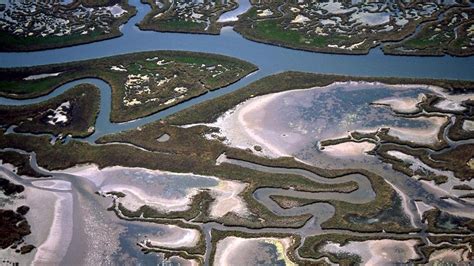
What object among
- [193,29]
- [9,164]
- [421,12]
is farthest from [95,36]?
[421,12]

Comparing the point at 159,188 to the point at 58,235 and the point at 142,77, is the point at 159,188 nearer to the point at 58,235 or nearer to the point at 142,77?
the point at 58,235

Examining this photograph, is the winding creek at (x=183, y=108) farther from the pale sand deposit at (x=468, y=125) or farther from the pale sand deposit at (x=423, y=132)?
the pale sand deposit at (x=468, y=125)

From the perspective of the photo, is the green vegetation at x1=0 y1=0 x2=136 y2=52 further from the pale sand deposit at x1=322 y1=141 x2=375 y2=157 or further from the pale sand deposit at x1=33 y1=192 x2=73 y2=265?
the pale sand deposit at x1=322 y1=141 x2=375 y2=157

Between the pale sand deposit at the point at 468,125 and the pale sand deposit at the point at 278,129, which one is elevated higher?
the pale sand deposit at the point at 468,125

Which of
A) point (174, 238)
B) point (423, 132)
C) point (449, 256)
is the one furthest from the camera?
point (423, 132)

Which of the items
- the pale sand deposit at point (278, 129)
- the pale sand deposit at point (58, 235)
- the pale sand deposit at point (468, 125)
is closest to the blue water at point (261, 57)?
the pale sand deposit at point (278, 129)

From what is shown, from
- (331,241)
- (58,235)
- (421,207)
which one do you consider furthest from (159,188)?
(421,207)

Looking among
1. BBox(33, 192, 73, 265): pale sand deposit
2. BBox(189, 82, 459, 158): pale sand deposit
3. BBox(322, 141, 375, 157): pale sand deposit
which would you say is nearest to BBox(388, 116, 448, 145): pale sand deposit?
BBox(189, 82, 459, 158): pale sand deposit
